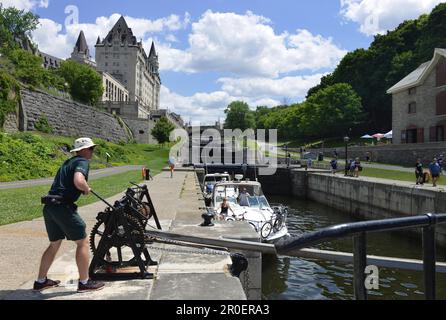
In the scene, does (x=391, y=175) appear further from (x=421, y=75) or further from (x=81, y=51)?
(x=81, y=51)

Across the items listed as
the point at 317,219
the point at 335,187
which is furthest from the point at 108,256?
the point at 335,187

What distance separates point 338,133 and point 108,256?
7935cm

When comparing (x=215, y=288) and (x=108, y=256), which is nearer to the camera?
(x=215, y=288)

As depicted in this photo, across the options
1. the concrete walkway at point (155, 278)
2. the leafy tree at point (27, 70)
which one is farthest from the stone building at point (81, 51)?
the concrete walkway at point (155, 278)

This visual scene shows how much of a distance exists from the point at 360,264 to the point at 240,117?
5996 inches

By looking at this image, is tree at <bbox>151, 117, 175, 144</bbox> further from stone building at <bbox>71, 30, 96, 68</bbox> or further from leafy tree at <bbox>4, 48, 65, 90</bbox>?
stone building at <bbox>71, 30, 96, 68</bbox>

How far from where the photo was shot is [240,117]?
155m

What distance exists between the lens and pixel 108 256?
20.0 feet

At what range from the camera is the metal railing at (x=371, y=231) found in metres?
3.07

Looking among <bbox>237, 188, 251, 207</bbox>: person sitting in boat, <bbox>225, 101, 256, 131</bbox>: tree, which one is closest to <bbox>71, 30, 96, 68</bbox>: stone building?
<bbox>225, 101, 256, 131</bbox>: tree

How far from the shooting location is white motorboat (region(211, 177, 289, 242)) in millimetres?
15748

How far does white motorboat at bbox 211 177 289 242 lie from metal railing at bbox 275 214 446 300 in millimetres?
10509
